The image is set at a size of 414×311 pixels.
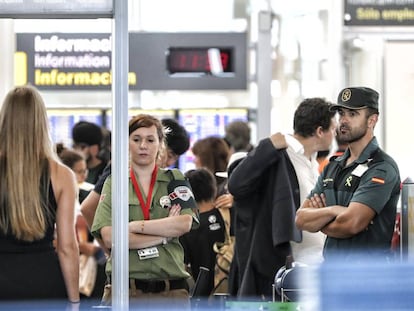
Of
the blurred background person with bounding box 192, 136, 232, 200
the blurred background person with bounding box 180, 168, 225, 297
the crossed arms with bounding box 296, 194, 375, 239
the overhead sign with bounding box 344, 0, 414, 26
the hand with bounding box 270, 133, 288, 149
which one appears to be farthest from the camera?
the overhead sign with bounding box 344, 0, 414, 26

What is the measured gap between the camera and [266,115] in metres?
8.01

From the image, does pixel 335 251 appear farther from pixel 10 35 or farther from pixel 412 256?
pixel 10 35

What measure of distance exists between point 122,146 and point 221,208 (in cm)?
279

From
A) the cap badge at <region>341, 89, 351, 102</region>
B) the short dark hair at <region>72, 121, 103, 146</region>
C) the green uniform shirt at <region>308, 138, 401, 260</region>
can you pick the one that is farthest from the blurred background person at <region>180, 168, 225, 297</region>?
the short dark hair at <region>72, 121, 103, 146</region>

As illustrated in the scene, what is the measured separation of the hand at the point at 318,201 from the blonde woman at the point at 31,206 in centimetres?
129

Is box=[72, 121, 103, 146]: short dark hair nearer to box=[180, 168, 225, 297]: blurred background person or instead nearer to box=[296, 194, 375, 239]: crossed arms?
box=[180, 168, 225, 297]: blurred background person

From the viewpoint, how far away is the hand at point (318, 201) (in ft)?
19.3

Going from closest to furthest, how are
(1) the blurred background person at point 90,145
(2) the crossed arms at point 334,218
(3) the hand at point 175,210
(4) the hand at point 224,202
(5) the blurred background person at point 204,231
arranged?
(2) the crossed arms at point 334,218, (3) the hand at point 175,210, (5) the blurred background person at point 204,231, (4) the hand at point 224,202, (1) the blurred background person at point 90,145

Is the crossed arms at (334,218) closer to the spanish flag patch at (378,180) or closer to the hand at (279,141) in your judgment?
the spanish flag patch at (378,180)

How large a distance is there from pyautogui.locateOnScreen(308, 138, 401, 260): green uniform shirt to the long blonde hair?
1485 millimetres

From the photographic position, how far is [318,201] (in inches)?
232

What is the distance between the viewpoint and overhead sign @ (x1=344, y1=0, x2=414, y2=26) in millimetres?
10129


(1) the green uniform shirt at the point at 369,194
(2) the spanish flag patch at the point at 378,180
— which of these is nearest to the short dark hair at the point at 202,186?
(1) the green uniform shirt at the point at 369,194

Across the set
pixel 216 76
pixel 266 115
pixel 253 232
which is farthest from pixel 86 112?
pixel 253 232
